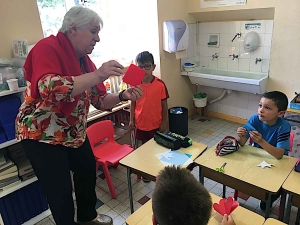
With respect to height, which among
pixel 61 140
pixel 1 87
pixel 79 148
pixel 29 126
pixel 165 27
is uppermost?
pixel 165 27

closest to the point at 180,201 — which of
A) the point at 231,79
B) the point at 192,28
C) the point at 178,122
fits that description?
the point at 178,122

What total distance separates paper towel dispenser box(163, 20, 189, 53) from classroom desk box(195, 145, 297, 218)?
6.16ft

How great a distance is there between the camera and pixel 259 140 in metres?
1.65

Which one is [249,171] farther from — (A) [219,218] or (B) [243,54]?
(B) [243,54]

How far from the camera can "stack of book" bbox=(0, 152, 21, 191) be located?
189cm

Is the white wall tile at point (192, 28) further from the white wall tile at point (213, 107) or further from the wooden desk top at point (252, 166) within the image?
the wooden desk top at point (252, 166)

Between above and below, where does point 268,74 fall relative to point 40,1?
below

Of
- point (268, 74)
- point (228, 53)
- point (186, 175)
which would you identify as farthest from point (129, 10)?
point (186, 175)

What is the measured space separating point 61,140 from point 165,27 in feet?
7.49

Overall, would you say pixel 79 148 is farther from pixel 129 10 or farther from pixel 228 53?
pixel 228 53

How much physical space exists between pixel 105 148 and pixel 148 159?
80 centimetres

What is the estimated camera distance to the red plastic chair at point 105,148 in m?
2.29

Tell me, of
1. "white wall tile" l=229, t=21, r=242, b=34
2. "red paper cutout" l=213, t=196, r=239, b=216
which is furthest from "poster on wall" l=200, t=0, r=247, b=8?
"red paper cutout" l=213, t=196, r=239, b=216

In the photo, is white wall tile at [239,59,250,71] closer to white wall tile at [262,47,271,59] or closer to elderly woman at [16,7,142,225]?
white wall tile at [262,47,271,59]
